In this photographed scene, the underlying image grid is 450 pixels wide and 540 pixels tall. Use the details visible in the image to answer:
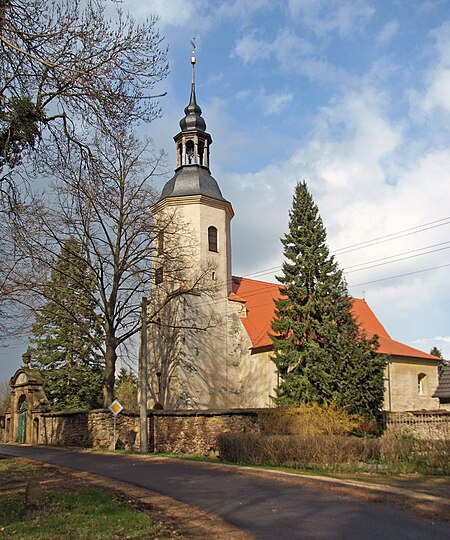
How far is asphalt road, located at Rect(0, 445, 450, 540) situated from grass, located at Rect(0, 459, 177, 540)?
1.18 meters

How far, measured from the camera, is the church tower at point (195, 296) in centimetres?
3150

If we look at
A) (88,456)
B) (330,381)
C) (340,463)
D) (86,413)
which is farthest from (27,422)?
(340,463)

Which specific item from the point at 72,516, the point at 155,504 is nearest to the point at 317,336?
the point at 155,504

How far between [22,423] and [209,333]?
1190 cm

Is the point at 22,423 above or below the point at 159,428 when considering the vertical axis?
below

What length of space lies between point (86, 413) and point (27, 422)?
8.79 meters

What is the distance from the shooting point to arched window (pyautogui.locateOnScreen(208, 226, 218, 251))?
33.8 m

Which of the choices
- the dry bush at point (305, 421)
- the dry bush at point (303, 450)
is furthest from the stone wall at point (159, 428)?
the dry bush at point (303, 450)

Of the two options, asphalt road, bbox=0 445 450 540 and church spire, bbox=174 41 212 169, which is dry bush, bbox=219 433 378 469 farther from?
church spire, bbox=174 41 212 169

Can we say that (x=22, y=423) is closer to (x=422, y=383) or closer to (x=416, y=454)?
(x=422, y=383)

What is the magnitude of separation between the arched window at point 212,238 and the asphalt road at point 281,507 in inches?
821

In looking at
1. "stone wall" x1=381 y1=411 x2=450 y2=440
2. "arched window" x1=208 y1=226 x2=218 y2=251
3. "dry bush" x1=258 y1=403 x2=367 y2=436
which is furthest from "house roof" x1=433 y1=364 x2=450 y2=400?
"arched window" x1=208 y1=226 x2=218 y2=251

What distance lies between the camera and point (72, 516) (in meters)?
8.10

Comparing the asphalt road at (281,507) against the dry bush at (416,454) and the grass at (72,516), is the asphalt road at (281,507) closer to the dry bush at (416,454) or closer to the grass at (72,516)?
the grass at (72,516)
